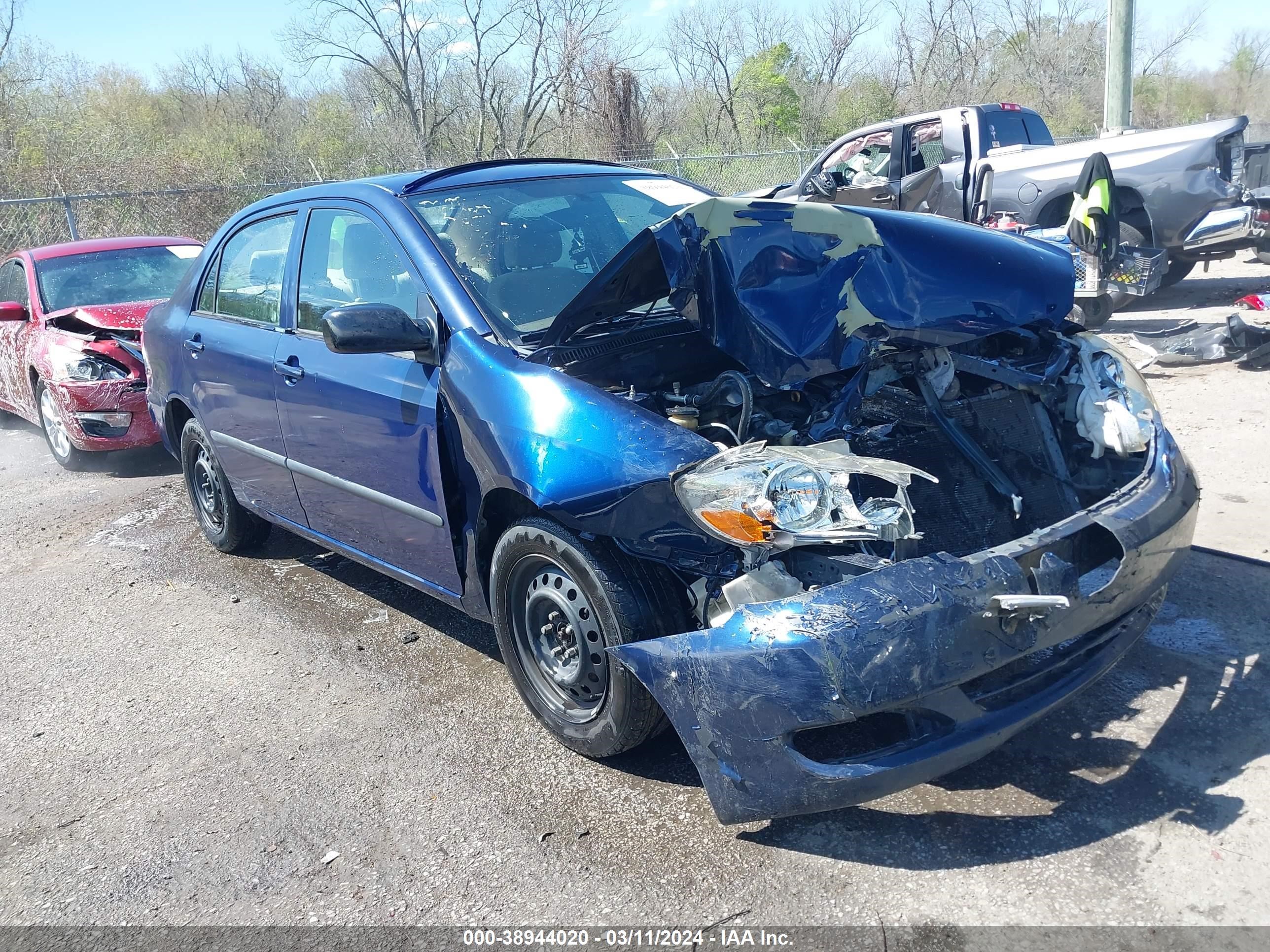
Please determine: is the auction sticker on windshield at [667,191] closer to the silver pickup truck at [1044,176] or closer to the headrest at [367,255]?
the headrest at [367,255]

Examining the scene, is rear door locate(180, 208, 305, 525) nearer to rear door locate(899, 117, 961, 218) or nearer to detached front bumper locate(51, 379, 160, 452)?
detached front bumper locate(51, 379, 160, 452)

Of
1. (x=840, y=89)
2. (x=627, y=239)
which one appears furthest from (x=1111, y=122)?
(x=840, y=89)

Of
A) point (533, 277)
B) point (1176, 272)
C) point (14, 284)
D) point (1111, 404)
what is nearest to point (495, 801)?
point (533, 277)

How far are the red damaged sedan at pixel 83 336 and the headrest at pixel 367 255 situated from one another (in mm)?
4047

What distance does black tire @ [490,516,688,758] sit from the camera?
2.83 metres

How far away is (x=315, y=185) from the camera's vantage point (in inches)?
170

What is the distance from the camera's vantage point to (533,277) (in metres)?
3.71

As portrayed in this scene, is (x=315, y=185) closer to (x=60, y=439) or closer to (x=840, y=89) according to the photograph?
(x=60, y=439)

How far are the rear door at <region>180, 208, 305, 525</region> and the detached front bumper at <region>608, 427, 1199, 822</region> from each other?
2361 mm

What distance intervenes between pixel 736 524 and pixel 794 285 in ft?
3.33

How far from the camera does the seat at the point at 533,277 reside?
3549 millimetres

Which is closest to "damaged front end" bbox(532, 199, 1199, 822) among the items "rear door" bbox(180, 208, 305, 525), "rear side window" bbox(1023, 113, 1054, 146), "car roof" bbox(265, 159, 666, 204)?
"car roof" bbox(265, 159, 666, 204)

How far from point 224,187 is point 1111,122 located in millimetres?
12557

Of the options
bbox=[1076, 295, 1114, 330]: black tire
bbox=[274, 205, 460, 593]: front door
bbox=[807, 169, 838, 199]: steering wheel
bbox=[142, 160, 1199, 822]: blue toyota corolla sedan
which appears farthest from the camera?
bbox=[807, 169, 838, 199]: steering wheel
